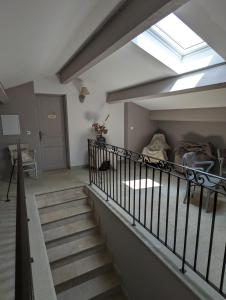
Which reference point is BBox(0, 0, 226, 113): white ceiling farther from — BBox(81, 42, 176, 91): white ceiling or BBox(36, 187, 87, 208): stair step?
BBox(36, 187, 87, 208): stair step

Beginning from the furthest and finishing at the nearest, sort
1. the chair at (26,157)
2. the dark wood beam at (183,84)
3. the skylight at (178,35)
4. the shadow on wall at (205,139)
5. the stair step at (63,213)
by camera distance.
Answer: the shadow on wall at (205,139) < the chair at (26,157) < the stair step at (63,213) < the skylight at (178,35) < the dark wood beam at (183,84)

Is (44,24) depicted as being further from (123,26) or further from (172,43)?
(172,43)

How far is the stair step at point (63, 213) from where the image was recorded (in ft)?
9.96

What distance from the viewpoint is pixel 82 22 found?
1.91 m

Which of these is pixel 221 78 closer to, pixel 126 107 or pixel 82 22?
pixel 82 22

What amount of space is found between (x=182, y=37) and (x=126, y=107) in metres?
2.75

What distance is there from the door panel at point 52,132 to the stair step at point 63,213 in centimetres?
188

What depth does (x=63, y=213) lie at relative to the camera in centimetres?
318

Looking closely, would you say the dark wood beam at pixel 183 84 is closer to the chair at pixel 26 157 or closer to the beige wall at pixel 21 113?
the beige wall at pixel 21 113

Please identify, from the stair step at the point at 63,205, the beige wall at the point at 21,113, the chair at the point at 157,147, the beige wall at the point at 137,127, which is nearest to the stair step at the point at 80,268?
the stair step at the point at 63,205

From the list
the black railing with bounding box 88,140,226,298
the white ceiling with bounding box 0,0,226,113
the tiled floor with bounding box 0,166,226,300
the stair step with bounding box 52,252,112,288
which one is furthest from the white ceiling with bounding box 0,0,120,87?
the stair step with bounding box 52,252,112,288

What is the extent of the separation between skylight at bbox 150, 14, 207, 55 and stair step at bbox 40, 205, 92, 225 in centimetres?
302

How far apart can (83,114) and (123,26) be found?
10.4 ft

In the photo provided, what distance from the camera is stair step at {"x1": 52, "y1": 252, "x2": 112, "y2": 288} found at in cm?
243
